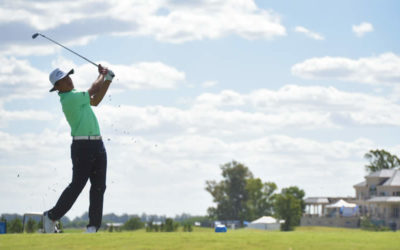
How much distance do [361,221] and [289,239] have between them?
95.8 m

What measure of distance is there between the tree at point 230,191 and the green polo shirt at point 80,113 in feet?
447

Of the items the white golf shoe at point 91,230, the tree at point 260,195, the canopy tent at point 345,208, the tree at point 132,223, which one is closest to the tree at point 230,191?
the tree at point 260,195

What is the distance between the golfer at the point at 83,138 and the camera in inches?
549

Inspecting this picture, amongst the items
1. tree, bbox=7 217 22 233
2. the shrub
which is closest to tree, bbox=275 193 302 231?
the shrub

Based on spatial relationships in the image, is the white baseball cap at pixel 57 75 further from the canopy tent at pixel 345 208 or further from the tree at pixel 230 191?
the tree at pixel 230 191

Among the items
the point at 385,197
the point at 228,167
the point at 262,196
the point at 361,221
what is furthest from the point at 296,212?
the point at 228,167

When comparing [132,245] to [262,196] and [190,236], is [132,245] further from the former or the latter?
[262,196]

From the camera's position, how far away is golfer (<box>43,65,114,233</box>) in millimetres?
13945

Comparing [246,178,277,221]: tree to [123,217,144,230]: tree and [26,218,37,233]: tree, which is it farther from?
[26,218,37,233]: tree

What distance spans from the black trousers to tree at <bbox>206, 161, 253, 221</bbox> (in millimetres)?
135811

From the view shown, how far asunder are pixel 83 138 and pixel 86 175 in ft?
2.31

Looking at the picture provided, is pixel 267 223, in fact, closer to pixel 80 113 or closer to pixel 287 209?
pixel 287 209

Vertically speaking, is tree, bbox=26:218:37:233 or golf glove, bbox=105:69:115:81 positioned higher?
golf glove, bbox=105:69:115:81

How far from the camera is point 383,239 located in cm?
1409
